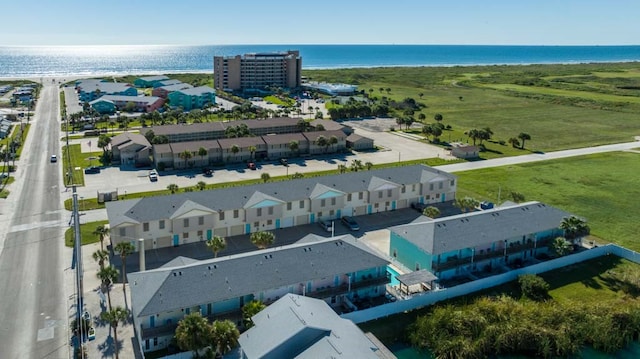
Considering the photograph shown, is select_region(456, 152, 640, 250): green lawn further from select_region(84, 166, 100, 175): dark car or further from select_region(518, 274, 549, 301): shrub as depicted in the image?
select_region(84, 166, 100, 175): dark car

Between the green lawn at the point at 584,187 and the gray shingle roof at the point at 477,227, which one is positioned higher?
the gray shingle roof at the point at 477,227

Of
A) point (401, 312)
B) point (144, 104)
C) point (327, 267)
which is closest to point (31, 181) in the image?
point (327, 267)

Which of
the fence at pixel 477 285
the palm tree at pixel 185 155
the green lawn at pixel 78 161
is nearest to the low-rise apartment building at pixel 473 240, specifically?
the fence at pixel 477 285

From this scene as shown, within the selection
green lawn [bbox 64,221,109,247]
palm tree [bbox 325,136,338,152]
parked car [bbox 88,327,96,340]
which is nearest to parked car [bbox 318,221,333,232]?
green lawn [bbox 64,221,109,247]

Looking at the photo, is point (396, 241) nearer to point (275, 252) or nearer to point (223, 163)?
point (275, 252)

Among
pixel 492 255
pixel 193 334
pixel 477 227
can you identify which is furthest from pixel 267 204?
pixel 193 334

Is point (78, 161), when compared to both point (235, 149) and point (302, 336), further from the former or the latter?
point (302, 336)

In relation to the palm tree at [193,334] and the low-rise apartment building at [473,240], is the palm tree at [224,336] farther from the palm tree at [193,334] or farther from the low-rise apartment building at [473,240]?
the low-rise apartment building at [473,240]
